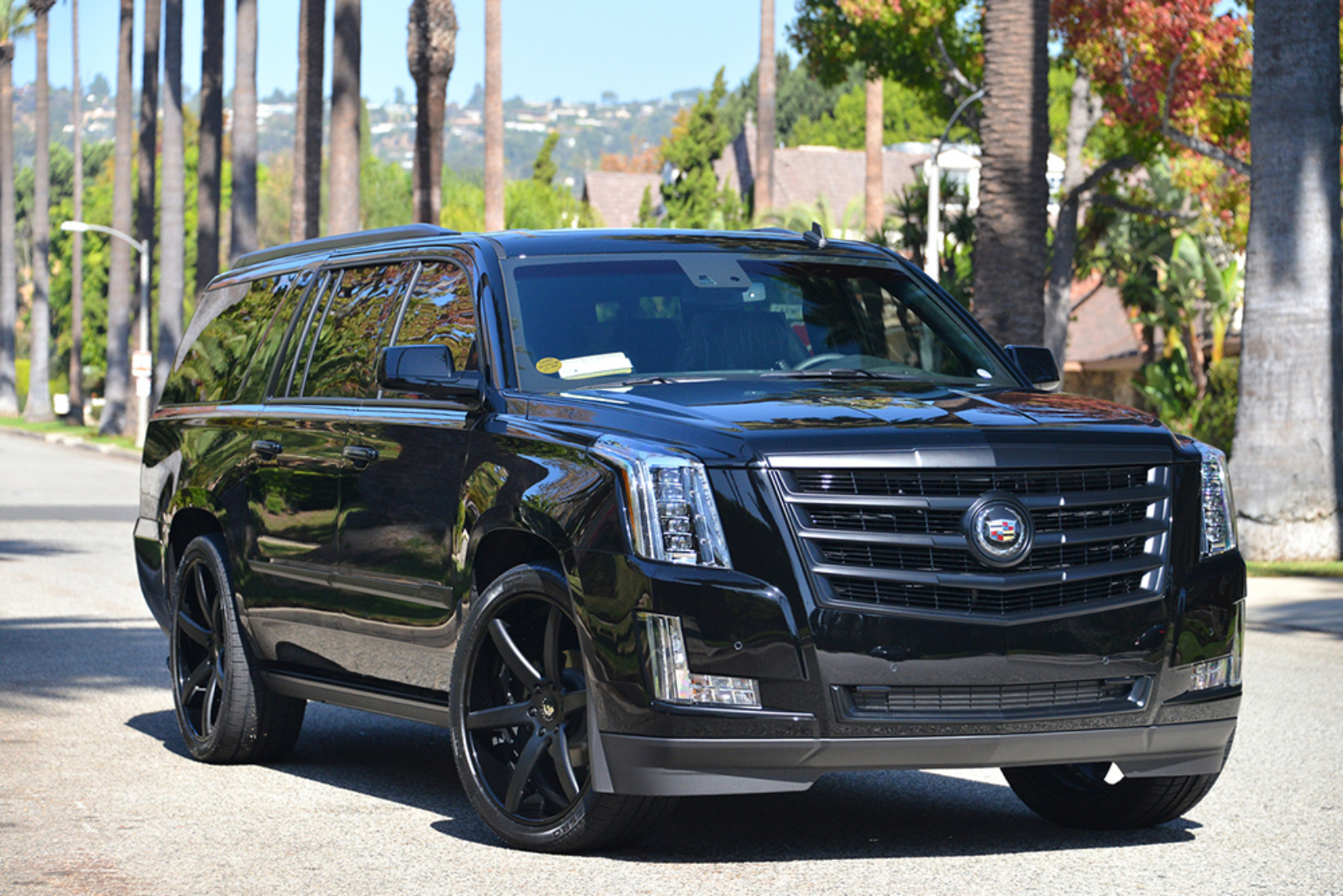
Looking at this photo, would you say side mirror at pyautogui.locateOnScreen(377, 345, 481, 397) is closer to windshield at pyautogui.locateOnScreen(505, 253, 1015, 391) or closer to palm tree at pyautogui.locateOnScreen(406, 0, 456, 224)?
windshield at pyautogui.locateOnScreen(505, 253, 1015, 391)

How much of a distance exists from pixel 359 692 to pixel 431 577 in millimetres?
834

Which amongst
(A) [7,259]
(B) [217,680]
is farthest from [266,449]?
(A) [7,259]

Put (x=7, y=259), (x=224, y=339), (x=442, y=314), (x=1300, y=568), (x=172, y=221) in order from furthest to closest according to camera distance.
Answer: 1. (x=7, y=259)
2. (x=172, y=221)
3. (x=1300, y=568)
4. (x=224, y=339)
5. (x=442, y=314)

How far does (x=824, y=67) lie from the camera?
40062 mm

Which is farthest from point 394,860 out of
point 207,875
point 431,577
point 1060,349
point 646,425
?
point 1060,349

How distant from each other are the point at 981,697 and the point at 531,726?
144 centimetres

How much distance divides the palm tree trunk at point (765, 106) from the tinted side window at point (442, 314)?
34.9m

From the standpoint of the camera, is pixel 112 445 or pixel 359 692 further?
pixel 112 445

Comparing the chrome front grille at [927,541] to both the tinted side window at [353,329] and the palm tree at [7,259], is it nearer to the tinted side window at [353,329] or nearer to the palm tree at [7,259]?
the tinted side window at [353,329]

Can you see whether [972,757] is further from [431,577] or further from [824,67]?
[824,67]

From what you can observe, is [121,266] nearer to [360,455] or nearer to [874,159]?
[874,159]

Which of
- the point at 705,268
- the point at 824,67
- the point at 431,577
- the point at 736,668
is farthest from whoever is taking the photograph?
the point at 824,67

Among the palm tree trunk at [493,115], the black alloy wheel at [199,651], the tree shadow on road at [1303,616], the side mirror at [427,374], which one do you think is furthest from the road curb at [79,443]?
the side mirror at [427,374]

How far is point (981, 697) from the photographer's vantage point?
5.84m
